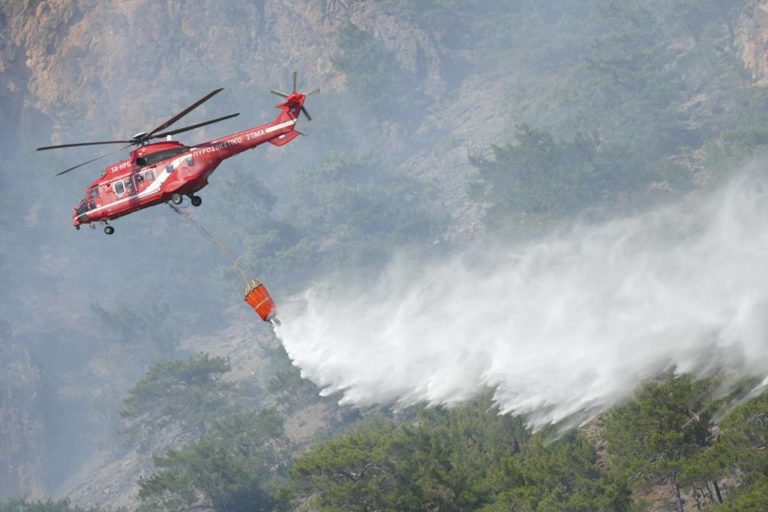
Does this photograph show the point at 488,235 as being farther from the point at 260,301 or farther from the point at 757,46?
the point at 260,301

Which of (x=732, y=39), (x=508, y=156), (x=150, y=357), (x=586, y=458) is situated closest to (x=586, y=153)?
(x=508, y=156)

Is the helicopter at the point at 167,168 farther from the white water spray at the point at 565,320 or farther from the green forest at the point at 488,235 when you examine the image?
the white water spray at the point at 565,320

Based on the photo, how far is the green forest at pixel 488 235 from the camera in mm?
34250

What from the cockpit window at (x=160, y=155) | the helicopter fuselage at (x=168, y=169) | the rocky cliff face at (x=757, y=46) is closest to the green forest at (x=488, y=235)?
the rocky cliff face at (x=757, y=46)

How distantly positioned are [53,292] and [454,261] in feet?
190

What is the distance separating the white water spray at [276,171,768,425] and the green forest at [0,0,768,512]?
1.27 meters

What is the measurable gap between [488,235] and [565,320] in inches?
1763

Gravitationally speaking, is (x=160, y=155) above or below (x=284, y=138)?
above

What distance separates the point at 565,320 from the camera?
47.3m

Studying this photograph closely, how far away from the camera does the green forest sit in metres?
34.2

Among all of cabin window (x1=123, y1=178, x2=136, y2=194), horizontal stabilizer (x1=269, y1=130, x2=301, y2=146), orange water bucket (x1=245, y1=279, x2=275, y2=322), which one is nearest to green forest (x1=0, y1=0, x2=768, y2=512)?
orange water bucket (x1=245, y1=279, x2=275, y2=322)

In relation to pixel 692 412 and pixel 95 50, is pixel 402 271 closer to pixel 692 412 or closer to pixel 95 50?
pixel 692 412

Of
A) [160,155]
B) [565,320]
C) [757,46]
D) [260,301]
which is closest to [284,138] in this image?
[160,155]

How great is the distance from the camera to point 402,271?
A: 3543 inches
